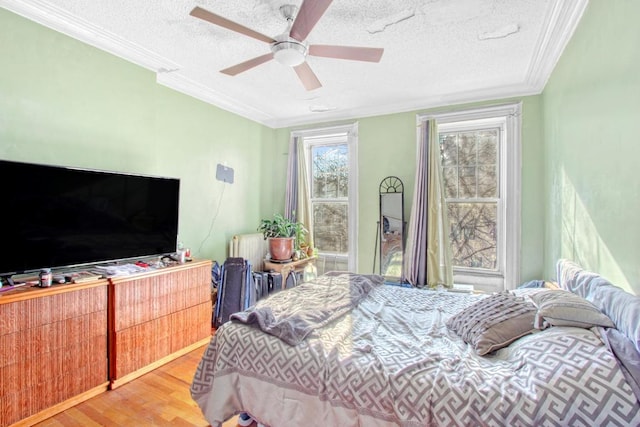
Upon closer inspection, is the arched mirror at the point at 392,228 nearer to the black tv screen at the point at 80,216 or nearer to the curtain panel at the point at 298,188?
the curtain panel at the point at 298,188

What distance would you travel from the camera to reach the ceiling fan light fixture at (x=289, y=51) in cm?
201

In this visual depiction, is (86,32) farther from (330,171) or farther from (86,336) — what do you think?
(330,171)

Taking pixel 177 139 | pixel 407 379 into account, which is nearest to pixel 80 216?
pixel 177 139

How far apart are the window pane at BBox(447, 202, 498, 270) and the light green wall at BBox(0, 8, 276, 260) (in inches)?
107

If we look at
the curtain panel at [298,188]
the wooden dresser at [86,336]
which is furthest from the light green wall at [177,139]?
the wooden dresser at [86,336]

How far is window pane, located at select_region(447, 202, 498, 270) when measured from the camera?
146 inches

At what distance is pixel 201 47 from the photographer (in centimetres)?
264

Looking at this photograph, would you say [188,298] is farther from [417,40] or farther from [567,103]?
[567,103]

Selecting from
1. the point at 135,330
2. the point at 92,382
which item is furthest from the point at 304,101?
the point at 92,382

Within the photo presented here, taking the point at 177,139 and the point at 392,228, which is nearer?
the point at 177,139

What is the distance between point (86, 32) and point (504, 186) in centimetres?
418

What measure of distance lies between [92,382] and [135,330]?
1.28ft

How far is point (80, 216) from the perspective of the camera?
7.46 feet

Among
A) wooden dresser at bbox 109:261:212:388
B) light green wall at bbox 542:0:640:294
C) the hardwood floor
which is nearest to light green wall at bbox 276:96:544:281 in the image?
light green wall at bbox 542:0:640:294
